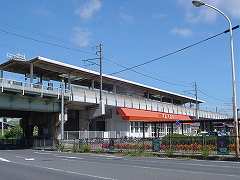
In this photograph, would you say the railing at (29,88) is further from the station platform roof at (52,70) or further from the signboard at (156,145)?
the signboard at (156,145)

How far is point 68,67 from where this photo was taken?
5959 centimetres

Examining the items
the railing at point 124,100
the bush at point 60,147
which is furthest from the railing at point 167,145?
the railing at point 124,100

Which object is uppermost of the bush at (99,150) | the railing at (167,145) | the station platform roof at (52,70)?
the station platform roof at (52,70)

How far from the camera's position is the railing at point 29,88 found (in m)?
43.5

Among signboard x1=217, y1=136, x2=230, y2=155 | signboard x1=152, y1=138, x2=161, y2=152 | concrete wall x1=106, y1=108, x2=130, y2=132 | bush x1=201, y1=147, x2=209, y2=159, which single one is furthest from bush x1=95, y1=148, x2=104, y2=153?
concrete wall x1=106, y1=108, x2=130, y2=132

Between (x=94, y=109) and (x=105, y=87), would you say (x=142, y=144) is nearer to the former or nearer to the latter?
(x=94, y=109)

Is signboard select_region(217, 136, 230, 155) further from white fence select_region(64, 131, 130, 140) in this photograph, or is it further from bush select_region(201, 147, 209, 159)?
white fence select_region(64, 131, 130, 140)

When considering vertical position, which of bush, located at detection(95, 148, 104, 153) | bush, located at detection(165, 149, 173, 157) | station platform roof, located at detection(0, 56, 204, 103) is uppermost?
station platform roof, located at detection(0, 56, 204, 103)

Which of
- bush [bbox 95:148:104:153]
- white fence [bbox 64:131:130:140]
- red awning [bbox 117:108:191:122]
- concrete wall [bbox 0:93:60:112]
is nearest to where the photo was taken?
bush [bbox 95:148:104:153]

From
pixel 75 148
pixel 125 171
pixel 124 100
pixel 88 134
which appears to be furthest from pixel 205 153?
pixel 124 100

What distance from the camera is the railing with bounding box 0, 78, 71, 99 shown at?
43.5 metres

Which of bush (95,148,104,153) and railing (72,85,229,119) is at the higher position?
railing (72,85,229,119)

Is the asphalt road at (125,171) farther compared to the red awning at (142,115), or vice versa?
the red awning at (142,115)

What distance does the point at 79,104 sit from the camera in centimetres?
5981
